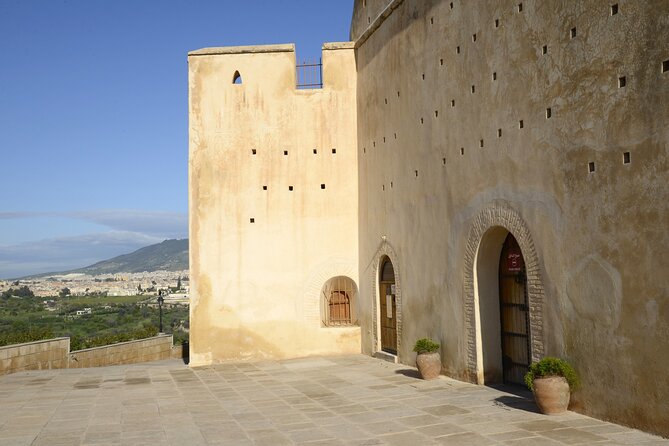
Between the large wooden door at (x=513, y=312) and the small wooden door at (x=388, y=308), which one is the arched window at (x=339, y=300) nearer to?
the small wooden door at (x=388, y=308)

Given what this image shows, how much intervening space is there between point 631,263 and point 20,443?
7790mm

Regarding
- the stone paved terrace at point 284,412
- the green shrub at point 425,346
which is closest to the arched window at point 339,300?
the stone paved terrace at point 284,412

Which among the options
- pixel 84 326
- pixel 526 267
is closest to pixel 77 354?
pixel 526 267

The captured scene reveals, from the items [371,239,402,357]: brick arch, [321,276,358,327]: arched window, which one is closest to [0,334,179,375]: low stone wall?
[321,276,358,327]: arched window

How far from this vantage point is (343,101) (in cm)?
1642

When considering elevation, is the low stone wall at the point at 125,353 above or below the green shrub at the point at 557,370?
below

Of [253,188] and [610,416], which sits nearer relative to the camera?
[610,416]

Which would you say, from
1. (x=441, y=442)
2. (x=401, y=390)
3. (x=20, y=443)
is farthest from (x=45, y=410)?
(x=441, y=442)

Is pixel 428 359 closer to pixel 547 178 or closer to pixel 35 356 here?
pixel 547 178

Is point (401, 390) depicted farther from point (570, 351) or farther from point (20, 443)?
point (20, 443)

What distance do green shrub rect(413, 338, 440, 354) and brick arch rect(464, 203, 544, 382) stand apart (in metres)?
0.89

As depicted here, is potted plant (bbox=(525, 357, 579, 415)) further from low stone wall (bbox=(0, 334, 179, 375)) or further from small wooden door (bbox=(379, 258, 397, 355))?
low stone wall (bbox=(0, 334, 179, 375))

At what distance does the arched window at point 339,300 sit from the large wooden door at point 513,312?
19.5 feet

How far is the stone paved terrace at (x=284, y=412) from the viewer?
25.3ft
